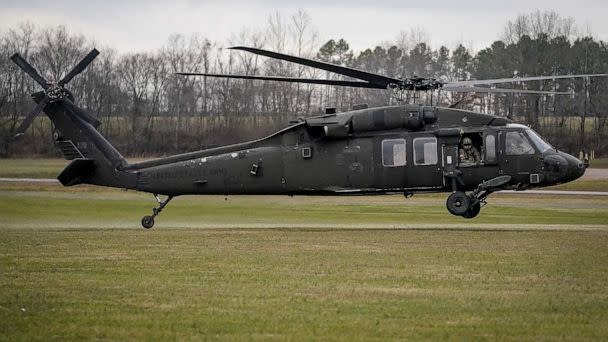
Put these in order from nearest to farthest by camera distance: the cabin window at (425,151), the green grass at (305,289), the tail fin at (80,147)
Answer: the green grass at (305,289) → the cabin window at (425,151) → the tail fin at (80,147)

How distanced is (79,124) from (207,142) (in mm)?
42462

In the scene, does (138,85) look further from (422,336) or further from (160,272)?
(422,336)

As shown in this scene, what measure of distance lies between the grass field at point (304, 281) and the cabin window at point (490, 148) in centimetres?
171

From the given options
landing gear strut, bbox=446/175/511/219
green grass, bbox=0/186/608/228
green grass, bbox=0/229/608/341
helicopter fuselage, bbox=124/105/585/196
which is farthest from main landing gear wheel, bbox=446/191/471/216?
green grass, bbox=0/186/608/228

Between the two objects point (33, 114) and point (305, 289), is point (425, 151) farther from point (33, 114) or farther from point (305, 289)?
point (305, 289)

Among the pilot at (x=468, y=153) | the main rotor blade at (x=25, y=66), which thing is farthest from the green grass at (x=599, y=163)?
the main rotor blade at (x=25, y=66)

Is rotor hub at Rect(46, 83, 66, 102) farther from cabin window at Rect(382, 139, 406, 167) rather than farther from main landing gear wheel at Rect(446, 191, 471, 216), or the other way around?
main landing gear wheel at Rect(446, 191, 471, 216)

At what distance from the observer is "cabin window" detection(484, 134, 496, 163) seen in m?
24.4

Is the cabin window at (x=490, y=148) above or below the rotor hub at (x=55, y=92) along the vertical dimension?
below

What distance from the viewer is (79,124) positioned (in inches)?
1082

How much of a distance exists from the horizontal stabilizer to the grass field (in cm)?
133

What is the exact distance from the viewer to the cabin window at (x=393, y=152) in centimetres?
2494

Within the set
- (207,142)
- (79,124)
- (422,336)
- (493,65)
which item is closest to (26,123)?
(79,124)

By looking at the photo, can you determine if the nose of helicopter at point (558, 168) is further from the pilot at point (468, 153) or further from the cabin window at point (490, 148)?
the pilot at point (468, 153)
